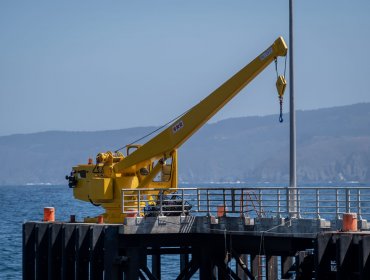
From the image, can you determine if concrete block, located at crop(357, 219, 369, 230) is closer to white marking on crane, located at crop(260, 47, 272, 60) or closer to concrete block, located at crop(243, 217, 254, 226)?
concrete block, located at crop(243, 217, 254, 226)

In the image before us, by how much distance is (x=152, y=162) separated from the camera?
48438 mm

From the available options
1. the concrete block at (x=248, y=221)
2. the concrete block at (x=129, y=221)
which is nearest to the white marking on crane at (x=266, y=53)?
the concrete block at (x=248, y=221)

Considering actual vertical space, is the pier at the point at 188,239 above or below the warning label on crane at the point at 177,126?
below

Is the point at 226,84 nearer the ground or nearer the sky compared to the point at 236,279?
nearer the sky

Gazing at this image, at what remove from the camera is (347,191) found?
3994cm

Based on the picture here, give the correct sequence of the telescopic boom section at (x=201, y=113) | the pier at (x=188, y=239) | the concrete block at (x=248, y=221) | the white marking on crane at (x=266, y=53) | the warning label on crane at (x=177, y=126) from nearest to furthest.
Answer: the pier at (x=188, y=239) → the concrete block at (x=248, y=221) → the white marking on crane at (x=266, y=53) → the telescopic boom section at (x=201, y=113) → the warning label on crane at (x=177, y=126)

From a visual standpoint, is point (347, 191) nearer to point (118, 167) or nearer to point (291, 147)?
point (291, 147)

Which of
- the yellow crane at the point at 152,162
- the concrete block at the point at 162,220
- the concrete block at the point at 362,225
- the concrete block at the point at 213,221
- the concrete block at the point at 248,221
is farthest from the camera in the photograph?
the yellow crane at the point at 152,162

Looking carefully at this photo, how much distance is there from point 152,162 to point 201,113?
337 cm

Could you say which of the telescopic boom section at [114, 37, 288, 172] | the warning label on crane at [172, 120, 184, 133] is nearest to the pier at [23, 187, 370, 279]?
the telescopic boom section at [114, 37, 288, 172]

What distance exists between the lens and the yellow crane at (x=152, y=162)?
4531 cm

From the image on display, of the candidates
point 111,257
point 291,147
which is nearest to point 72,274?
point 111,257

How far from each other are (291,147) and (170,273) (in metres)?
28.2

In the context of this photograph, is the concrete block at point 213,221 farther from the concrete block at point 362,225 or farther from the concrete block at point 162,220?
the concrete block at point 362,225
